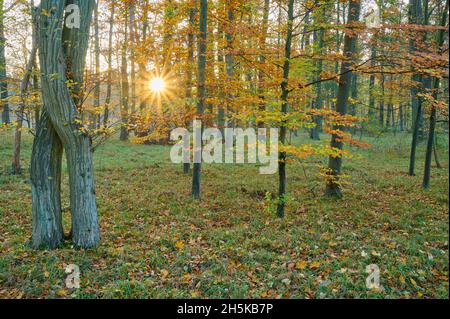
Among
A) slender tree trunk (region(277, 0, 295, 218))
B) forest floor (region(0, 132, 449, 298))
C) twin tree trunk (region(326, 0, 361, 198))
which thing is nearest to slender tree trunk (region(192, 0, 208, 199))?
forest floor (region(0, 132, 449, 298))

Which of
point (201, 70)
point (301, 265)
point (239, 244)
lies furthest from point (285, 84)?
point (301, 265)

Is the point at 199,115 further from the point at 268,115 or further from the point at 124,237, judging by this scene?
the point at 124,237

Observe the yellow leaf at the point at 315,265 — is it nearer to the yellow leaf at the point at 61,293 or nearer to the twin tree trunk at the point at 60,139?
the yellow leaf at the point at 61,293

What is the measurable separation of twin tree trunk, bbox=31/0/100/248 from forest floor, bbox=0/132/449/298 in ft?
1.67

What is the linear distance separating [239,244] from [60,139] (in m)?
4.37

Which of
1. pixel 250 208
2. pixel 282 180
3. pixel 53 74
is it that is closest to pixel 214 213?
pixel 250 208

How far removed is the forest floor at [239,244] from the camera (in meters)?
4.95

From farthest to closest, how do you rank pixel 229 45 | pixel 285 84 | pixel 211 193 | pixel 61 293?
pixel 211 193
pixel 229 45
pixel 285 84
pixel 61 293

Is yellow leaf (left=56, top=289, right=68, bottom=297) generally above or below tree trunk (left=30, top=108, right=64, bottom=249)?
below

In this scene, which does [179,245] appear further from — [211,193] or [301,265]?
[211,193]

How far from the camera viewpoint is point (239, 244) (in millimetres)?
6695

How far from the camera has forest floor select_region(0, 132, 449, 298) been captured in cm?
495

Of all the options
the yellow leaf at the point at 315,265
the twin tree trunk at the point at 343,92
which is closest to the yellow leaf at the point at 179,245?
the yellow leaf at the point at 315,265

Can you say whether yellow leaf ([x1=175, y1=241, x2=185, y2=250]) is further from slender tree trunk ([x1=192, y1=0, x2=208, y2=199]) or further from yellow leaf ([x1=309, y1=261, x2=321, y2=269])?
slender tree trunk ([x1=192, y1=0, x2=208, y2=199])
